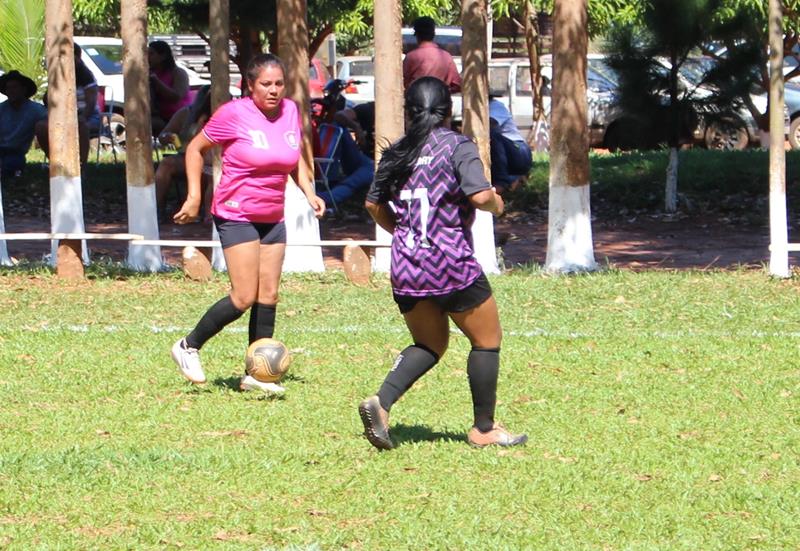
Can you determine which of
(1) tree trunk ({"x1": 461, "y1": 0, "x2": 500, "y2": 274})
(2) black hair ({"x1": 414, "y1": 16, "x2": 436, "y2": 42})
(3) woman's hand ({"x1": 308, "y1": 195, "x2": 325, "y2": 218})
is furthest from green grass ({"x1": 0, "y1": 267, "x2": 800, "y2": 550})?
(2) black hair ({"x1": 414, "y1": 16, "x2": 436, "y2": 42})

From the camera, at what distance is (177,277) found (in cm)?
1195

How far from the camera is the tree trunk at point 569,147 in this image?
11.7 meters

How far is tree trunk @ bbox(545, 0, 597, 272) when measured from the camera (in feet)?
38.3

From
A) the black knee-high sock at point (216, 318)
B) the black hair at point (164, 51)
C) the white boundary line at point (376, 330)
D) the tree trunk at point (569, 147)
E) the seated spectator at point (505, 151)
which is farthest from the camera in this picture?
the black hair at point (164, 51)

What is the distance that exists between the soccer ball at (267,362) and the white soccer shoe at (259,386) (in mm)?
45

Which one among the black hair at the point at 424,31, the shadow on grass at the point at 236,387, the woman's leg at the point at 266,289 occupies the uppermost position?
the black hair at the point at 424,31

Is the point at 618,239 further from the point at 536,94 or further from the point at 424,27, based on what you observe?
the point at 536,94

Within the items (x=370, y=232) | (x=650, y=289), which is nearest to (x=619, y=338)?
(x=650, y=289)

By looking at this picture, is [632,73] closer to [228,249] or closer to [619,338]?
[619,338]

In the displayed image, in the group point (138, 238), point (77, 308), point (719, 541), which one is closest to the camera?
point (719, 541)

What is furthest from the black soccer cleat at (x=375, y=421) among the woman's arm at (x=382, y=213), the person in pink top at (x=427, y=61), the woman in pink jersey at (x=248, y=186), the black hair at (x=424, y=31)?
the black hair at (x=424, y=31)

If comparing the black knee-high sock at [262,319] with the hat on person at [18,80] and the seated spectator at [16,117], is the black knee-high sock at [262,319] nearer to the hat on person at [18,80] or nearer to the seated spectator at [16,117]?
the seated spectator at [16,117]

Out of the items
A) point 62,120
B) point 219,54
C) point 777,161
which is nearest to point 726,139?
point 777,161

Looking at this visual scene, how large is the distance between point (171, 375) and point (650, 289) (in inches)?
166
